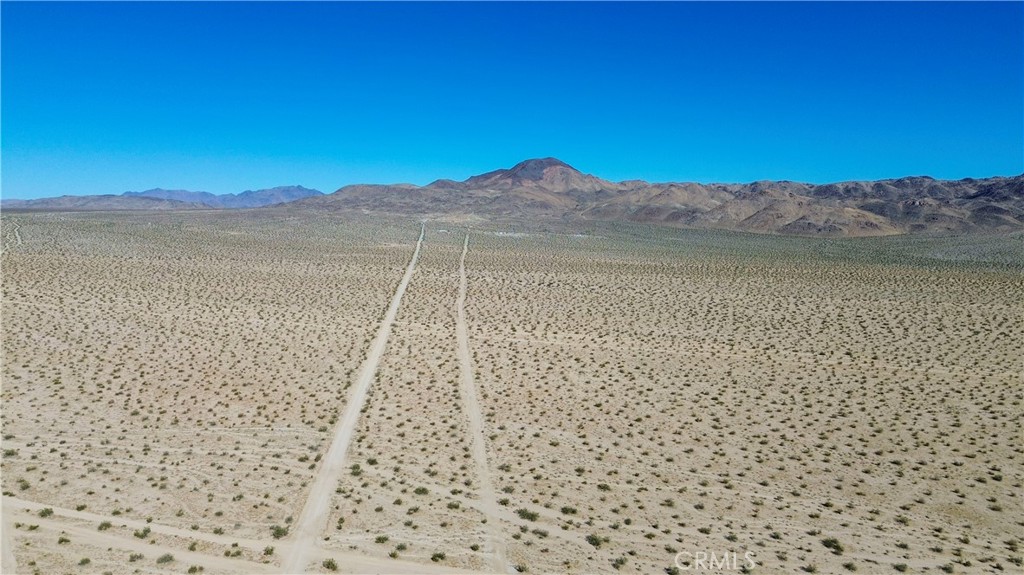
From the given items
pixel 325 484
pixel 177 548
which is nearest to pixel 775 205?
pixel 325 484

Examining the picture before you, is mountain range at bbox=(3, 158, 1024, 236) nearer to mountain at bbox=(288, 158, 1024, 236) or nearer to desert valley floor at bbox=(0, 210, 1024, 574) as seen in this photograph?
mountain at bbox=(288, 158, 1024, 236)

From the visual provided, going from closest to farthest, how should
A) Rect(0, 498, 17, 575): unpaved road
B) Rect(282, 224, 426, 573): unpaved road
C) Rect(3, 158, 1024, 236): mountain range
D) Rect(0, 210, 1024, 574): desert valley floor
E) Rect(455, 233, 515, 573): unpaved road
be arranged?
1. Rect(0, 498, 17, 575): unpaved road
2. Rect(282, 224, 426, 573): unpaved road
3. Rect(455, 233, 515, 573): unpaved road
4. Rect(0, 210, 1024, 574): desert valley floor
5. Rect(3, 158, 1024, 236): mountain range

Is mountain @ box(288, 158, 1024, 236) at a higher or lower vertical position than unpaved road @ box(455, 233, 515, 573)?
higher

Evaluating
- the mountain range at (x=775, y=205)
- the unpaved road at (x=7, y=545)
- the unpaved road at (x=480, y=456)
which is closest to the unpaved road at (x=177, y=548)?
the unpaved road at (x=7, y=545)

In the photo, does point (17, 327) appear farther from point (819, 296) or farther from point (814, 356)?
point (819, 296)

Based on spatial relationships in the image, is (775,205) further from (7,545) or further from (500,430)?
(7,545)

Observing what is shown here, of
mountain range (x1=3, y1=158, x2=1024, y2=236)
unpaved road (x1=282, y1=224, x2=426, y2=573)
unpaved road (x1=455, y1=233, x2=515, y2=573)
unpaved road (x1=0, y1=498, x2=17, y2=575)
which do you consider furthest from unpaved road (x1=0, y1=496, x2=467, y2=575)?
mountain range (x1=3, y1=158, x2=1024, y2=236)
